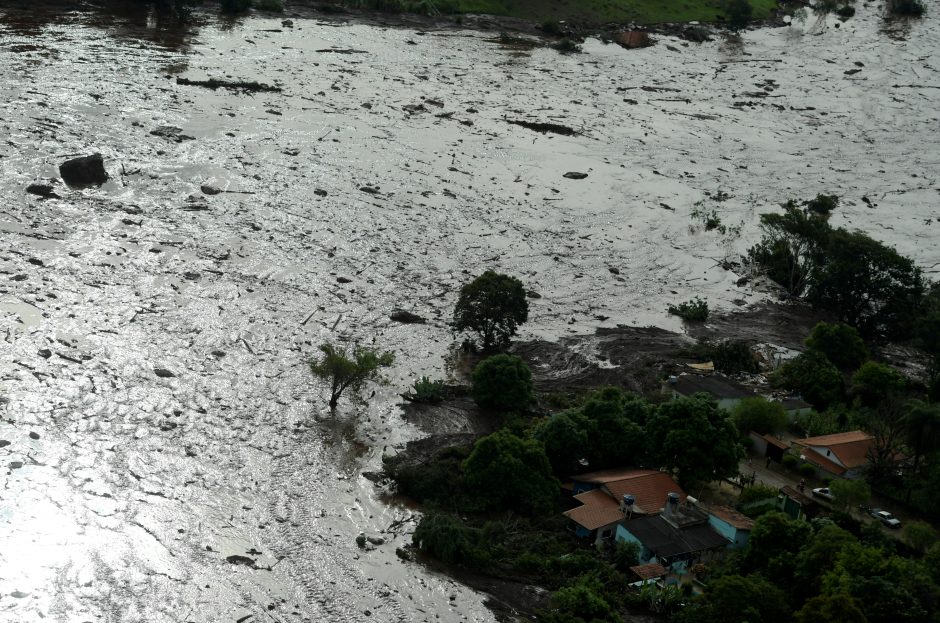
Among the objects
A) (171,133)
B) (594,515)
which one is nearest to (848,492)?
(594,515)

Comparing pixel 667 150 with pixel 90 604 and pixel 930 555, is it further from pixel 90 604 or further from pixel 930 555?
pixel 90 604

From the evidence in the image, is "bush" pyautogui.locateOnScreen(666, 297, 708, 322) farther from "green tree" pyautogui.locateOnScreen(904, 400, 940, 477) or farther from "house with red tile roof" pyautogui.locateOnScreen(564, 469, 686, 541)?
"house with red tile roof" pyautogui.locateOnScreen(564, 469, 686, 541)

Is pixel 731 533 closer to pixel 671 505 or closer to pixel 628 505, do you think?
pixel 671 505

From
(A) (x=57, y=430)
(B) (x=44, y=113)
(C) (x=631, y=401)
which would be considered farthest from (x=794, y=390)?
(B) (x=44, y=113)

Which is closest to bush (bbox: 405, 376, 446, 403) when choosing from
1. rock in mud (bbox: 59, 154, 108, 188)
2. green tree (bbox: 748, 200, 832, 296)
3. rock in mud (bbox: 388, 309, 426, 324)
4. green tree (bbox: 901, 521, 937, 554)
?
rock in mud (bbox: 388, 309, 426, 324)

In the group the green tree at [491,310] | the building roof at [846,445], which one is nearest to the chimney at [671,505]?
the building roof at [846,445]
